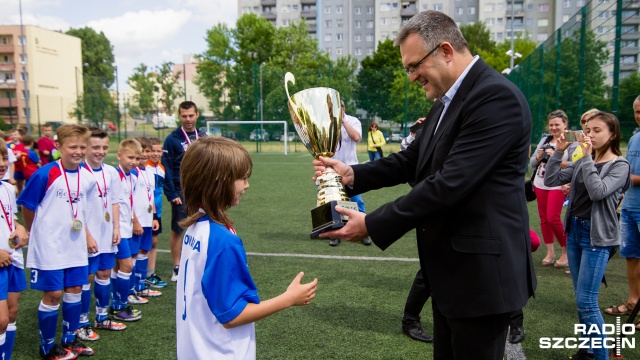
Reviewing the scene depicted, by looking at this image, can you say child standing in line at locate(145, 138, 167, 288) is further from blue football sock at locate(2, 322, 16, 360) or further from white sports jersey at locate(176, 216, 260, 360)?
white sports jersey at locate(176, 216, 260, 360)

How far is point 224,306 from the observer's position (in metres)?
1.98

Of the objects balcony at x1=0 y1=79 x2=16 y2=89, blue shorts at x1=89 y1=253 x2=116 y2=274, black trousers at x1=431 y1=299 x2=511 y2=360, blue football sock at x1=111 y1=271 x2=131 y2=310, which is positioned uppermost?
balcony at x1=0 y1=79 x2=16 y2=89

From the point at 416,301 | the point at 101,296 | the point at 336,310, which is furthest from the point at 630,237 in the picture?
the point at 101,296

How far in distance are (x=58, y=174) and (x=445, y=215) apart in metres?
3.31

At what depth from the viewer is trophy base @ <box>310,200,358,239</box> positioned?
2348 mm

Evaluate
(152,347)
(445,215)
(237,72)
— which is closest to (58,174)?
(152,347)

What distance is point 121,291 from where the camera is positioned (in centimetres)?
489

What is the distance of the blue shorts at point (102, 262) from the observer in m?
4.39

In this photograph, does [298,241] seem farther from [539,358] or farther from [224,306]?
[224,306]

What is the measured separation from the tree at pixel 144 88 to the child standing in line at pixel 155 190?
106 feet

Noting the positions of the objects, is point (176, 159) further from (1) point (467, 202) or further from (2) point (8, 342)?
(1) point (467, 202)

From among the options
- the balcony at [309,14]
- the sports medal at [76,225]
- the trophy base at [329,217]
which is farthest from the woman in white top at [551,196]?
the balcony at [309,14]

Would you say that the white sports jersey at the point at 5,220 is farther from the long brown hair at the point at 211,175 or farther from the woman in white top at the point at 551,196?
the woman in white top at the point at 551,196

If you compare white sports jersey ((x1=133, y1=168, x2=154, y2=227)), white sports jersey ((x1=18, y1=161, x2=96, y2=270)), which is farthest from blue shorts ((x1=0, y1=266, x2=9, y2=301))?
white sports jersey ((x1=133, y1=168, x2=154, y2=227))
